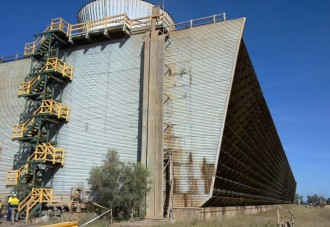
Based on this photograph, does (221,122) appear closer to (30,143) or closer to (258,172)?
(30,143)

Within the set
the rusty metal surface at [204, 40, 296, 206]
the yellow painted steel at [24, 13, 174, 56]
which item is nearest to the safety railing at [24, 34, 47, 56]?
the yellow painted steel at [24, 13, 174, 56]

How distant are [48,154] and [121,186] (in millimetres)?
8975

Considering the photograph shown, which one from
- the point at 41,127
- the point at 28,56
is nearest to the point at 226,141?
the point at 41,127

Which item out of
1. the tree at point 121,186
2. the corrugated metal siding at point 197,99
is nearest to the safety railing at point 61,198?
the tree at point 121,186

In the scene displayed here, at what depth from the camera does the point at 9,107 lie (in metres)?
34.5

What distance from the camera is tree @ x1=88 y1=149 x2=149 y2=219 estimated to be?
78.0ft

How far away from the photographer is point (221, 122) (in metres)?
25.2

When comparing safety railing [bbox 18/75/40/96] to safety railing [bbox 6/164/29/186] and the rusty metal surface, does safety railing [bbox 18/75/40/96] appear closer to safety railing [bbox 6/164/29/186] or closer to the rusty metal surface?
safety railing [bbox 6/164/29/186]

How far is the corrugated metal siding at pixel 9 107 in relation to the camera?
32812 mm

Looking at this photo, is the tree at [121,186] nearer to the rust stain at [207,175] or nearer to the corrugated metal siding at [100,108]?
the corrugated metal siding at [100,108]

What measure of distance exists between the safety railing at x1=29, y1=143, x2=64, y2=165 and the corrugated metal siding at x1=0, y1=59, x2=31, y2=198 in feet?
14.3

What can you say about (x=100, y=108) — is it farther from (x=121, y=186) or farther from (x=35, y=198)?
(x=35, y=198)

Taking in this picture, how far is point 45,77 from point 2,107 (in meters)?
7.29

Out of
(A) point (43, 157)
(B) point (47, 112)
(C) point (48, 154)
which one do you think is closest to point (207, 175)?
(C) point (48, 154)
